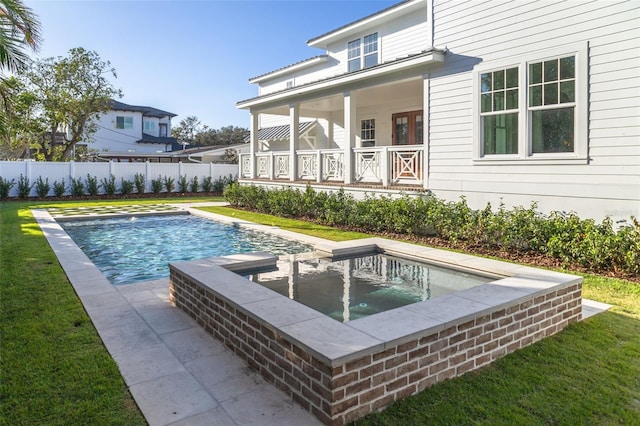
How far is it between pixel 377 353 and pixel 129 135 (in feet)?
143

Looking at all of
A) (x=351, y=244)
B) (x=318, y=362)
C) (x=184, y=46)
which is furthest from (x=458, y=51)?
(x=184, y=46)

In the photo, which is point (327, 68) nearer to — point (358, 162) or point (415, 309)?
point (358, 162)

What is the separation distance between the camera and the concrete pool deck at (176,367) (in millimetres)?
3152

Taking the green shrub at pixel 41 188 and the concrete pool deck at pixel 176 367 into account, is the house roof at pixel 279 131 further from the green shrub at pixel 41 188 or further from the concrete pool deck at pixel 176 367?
the concrete pool deck at pixel 176 367

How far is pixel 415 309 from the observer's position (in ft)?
13.1

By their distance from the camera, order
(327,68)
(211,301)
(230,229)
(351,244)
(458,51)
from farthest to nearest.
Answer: (327,68) < (230,229) < (458,51) < (351,244) < (211,301)

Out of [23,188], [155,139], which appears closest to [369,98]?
[23,188]

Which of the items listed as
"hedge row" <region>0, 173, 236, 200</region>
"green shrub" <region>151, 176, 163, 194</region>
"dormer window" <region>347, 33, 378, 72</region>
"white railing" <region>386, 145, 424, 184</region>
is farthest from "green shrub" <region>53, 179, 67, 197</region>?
"white railing" <region>386, 145, 424, 184</region>

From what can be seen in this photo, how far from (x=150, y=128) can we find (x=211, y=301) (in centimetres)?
4463

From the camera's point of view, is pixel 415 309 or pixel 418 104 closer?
pixel 415 309

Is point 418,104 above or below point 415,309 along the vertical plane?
above

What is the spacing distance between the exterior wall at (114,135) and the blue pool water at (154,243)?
96.1 feet

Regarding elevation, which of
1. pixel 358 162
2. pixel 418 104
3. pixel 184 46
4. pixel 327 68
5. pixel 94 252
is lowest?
pixel 94 252

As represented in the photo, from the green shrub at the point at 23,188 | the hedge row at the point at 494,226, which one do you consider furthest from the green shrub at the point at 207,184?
the hedge row at the point at 494,226
